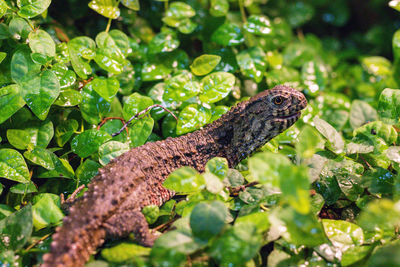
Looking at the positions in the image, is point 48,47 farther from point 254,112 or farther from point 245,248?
point 245,248

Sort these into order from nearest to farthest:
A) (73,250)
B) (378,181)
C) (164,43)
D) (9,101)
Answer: (73,250)
(378,181)
(9,101)
(164,43)

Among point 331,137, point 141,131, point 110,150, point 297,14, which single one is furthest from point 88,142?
point 297,14

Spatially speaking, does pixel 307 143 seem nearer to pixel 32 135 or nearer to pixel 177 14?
pixel 32 135

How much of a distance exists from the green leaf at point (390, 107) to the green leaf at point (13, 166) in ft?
9.53

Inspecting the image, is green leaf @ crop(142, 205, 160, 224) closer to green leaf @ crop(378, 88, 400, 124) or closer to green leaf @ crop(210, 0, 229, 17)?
green leaf @ crop(378, 88, 400, 124)

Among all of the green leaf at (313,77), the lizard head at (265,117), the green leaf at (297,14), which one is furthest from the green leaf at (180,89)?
the green leaf at (297,14)

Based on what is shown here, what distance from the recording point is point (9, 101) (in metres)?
2.51

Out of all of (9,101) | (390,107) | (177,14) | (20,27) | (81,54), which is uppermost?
(20,27)

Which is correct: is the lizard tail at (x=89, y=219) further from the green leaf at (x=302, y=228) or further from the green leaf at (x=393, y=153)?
the green leaf at (x=393, y=153)

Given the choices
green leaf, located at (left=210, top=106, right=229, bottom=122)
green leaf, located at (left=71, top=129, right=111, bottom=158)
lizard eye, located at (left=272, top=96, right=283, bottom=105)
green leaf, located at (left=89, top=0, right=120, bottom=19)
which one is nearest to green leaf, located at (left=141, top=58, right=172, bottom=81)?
green leaf, located at (left=89, top=0, right=120, bottom=19)

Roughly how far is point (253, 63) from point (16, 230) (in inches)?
103

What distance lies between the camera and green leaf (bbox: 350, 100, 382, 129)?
10.7ft

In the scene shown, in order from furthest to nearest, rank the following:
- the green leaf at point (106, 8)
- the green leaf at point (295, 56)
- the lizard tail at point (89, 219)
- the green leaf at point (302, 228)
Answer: the green leaf at point (295, 56) < the green leaf at point (106, 8) < the lizard tail at point (89, 219) < the green leaf at point (302, 228)

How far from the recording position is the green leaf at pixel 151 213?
2.33 m
